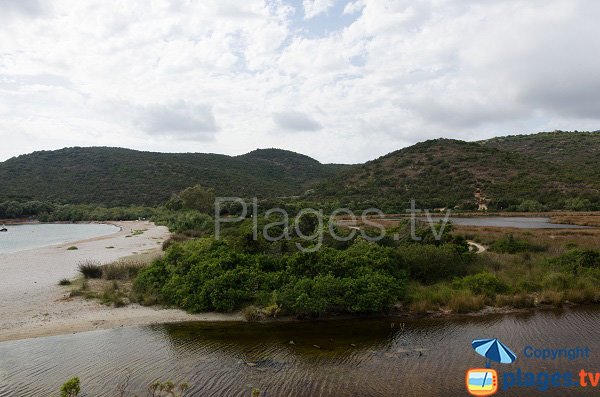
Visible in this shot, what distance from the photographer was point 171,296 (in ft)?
53.4

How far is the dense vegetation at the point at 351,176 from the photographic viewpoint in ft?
189

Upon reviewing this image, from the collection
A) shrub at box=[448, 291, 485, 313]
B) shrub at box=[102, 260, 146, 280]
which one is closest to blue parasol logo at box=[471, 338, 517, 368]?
shrub at box=[448, 291, 485, 313]

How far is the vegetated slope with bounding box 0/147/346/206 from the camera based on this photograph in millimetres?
90812

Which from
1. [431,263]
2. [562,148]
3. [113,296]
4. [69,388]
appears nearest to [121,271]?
[113,296]

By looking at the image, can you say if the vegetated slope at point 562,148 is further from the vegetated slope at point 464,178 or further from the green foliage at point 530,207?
the green foliage at point 530,207

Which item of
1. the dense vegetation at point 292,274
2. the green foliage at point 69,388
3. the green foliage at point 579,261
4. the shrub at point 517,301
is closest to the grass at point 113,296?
the dense vegetation at point 292,274

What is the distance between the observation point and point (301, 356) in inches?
440

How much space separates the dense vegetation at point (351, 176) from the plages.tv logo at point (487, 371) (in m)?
32.2

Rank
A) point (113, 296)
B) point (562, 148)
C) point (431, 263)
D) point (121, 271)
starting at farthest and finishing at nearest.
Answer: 1. point (562, 148)
2. point (121, 271)
3. point (431, 263)
4. point (113, 296)

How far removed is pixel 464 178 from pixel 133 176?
75288mm

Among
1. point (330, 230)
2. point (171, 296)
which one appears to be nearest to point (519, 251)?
point (330, 230)

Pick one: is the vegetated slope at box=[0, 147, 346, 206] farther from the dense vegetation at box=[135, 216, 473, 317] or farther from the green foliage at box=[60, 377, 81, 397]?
the green foliage at box=[60, 377, 81, 397]

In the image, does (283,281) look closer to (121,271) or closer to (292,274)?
(292,274)

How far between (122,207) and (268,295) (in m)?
80.7
